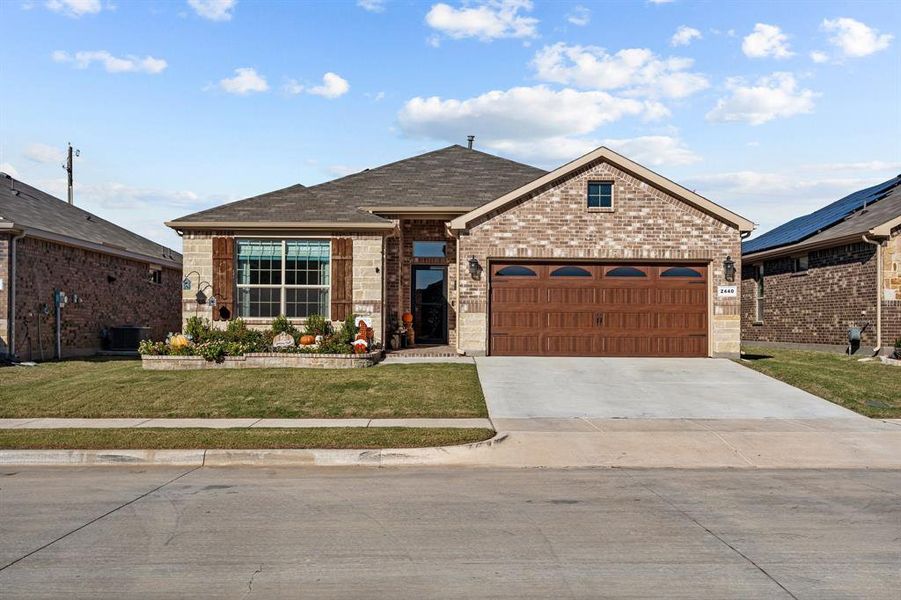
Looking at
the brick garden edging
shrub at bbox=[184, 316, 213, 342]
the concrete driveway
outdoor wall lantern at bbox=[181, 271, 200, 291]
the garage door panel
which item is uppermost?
outdoor wall lantern at bbox=[181, 271, 200, 291]

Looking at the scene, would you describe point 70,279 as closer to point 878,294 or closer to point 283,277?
point 283,277

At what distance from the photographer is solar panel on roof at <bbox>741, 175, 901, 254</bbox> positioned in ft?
84.9

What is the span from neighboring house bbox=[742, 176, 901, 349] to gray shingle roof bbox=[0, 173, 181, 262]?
22.7m

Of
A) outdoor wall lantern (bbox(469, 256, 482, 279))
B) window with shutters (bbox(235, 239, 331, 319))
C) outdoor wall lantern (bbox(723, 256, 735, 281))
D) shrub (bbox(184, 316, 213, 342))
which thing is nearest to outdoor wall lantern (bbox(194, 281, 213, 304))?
shrub (bbox(184, 316, 213, 342))

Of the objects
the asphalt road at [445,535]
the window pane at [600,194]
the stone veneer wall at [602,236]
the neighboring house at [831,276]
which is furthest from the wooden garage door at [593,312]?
the asphalt road at [445,535]

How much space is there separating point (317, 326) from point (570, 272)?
6805mm

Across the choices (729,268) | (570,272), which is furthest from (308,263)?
(729,268)

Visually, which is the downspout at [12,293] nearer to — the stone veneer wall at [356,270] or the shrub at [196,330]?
the stone veneer wall at [356,270]

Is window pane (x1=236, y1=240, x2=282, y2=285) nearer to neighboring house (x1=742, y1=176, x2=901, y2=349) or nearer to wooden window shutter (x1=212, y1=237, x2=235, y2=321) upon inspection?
wooden window shutter (x1=212, y1=237, x2=235, y2=321)

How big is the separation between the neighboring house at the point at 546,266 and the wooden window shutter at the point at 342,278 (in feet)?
0.09

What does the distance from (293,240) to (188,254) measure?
279 cm

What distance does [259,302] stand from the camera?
20.5 metres

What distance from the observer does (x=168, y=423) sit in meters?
12.7

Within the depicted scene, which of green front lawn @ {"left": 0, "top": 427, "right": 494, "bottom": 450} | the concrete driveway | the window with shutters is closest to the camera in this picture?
green front lawn @ {"left": 0, "top": 427, "right": 494, "bottom": 450}
